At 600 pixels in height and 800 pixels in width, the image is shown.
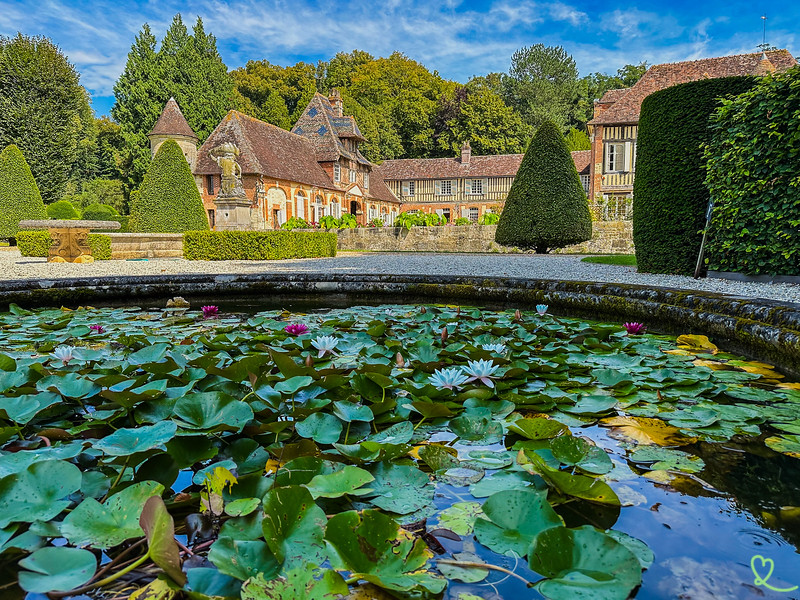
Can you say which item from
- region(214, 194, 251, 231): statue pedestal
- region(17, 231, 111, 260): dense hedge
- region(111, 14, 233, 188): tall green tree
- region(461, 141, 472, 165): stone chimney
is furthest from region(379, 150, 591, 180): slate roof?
region(17, 231, 111, 260): dense hedge

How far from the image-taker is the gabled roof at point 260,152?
26016 millimetres

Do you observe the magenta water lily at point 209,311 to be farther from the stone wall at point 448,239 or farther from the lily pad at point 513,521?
the stone wall at point 448,239

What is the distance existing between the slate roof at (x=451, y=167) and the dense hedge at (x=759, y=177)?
32447mm

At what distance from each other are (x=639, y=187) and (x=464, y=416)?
7.28 m

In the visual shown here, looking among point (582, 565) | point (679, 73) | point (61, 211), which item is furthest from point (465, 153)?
point (582, 565)

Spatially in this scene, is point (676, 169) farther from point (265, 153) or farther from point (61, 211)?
point (61, 211)

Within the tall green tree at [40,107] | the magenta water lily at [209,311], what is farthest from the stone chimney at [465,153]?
the magenta water lily at [209,311]

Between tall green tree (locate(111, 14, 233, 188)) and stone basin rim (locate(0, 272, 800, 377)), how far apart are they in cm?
2938

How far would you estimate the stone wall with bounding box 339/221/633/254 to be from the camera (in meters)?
18.8

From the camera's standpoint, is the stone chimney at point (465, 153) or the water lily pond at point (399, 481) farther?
the stone chimney at point (465, 153)

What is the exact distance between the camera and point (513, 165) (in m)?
38.0

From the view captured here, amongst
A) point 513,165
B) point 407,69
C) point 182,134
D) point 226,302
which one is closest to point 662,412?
point 226,302

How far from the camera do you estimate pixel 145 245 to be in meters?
14.0

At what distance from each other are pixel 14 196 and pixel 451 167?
27.8 meters
